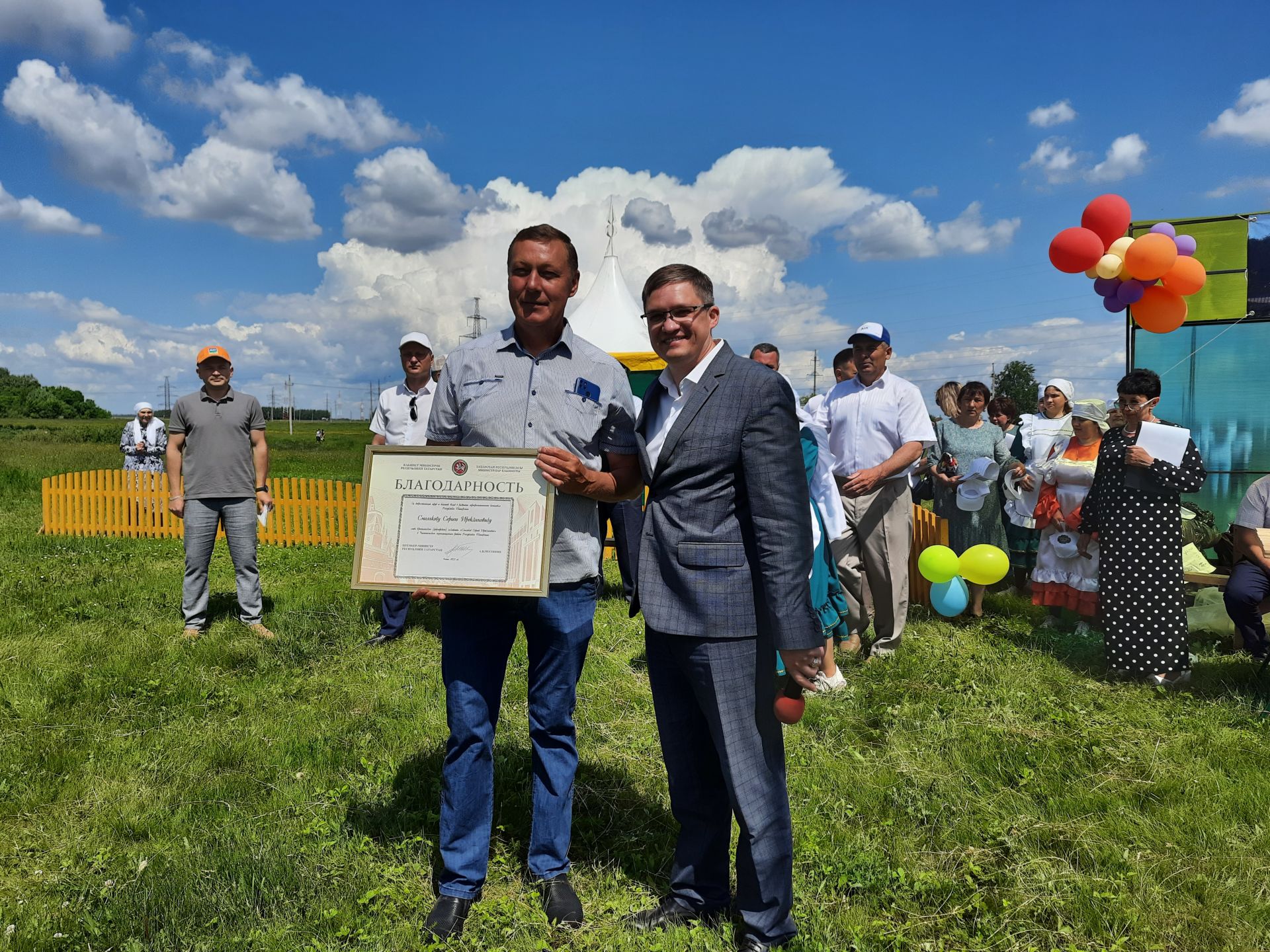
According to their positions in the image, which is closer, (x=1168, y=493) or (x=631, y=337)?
(x=1168, y=493)

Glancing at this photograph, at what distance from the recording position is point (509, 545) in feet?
8.55

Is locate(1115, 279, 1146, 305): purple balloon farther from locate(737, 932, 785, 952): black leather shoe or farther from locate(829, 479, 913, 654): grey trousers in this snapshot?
locate(737, 932, 785, 952): black leather shoe

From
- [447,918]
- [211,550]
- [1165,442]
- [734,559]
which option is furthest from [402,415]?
[1165,442]

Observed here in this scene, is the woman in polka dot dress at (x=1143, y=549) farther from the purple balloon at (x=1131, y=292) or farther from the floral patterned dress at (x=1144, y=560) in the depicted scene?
the purple balloon at (x=1131, y=292)

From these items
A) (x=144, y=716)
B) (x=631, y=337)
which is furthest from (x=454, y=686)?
(x=631, y=337)

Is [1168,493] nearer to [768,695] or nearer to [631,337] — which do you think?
[768,695]

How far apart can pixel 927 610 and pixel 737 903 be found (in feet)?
17.5

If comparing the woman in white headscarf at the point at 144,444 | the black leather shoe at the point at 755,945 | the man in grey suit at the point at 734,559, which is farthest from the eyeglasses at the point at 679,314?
the woman in white headscarf at the point at 144,444

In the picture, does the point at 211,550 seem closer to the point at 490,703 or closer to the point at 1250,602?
the point at 490,703

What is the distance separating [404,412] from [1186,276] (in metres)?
6.55

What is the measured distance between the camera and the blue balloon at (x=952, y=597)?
20.9 feet

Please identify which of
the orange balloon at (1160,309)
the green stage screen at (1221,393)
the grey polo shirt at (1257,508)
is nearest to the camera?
the grey polo shirt at (1257,508)

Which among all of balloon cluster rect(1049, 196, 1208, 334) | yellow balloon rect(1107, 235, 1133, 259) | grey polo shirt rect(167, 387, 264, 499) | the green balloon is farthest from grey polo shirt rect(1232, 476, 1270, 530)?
grey polo shirt rect(167, 387, 264, 499)

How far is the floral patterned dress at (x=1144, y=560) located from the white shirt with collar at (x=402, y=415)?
5069 mm
